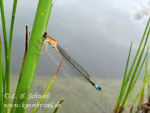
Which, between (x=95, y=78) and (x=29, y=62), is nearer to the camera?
(x=29, y=62)

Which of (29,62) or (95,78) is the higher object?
(29,62)

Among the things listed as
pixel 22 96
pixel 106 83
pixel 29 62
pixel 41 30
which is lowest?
pixel 106 83

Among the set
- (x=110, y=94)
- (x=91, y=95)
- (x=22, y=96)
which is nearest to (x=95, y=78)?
(x=110, y=94)

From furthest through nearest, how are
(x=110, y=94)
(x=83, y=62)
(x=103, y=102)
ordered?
(x=83, y=62)
(x=110, y=94)
(x=103, y=102)

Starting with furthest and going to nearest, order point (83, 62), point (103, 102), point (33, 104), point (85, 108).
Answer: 1. point (83, 62)
2. point (103, 102)
3. point (85, 108)
4. point (33, 104)

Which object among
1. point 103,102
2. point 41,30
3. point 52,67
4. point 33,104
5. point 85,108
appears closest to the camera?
point 41,30

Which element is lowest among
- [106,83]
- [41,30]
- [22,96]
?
[106,83]

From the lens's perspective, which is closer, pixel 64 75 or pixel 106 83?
pixel 64 75

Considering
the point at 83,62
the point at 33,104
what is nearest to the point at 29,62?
the point at 33,104

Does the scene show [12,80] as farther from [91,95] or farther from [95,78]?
[95,78]

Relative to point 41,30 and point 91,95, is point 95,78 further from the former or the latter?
point 41,30
